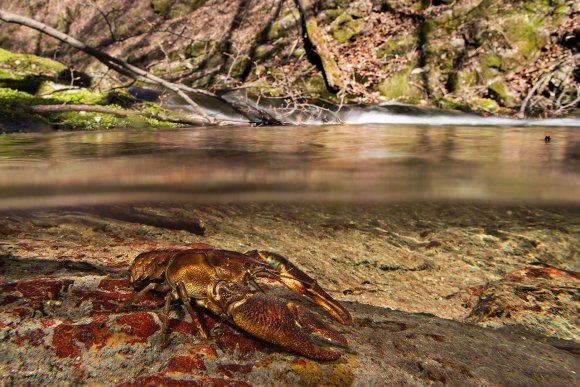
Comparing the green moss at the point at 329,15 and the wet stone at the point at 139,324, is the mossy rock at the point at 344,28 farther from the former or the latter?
the wet stone at the point at 139,324

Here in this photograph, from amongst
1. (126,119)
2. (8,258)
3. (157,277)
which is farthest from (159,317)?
(126,119)

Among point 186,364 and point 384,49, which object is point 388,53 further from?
point 186,364

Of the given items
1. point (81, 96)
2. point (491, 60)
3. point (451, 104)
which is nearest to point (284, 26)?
point (451, 104)

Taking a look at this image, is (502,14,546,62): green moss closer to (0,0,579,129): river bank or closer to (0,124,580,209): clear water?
(0,0,579,129): river bank

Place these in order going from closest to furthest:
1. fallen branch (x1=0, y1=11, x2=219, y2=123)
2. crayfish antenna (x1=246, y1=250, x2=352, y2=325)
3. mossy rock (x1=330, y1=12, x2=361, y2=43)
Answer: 1. crayfish antenna (x1=246, y1=250, x2=352, y2=325)
2. fallen branch (x1=0, y1=11, x2=219, y2=123)
3. mossy rock (x1=330, y1=12, x2=361, y2=43)

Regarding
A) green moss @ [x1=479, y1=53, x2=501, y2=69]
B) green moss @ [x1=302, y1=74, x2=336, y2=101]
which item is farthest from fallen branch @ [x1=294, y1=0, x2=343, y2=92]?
green moss @ [x1=479, y1=53, x2=501, y2=69]

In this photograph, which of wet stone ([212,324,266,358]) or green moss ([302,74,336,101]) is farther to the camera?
green moss ([302,74,336,101])
